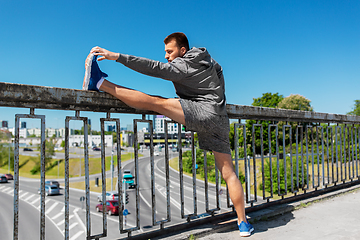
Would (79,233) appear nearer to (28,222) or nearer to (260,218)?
(28,222)

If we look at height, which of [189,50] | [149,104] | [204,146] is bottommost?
[204,146]

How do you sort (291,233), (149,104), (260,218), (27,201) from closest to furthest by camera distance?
(149,104)
(291,233)
(260,218)
(27,201)

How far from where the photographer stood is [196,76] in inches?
76.4

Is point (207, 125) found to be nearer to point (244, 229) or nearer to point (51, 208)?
point (244, 229)

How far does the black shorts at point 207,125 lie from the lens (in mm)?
1936

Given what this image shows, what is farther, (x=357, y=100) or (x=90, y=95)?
(x=357, y=100)

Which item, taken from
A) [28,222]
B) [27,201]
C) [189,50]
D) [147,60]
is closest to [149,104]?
[147,60]

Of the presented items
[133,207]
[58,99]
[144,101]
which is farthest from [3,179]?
[144,101]

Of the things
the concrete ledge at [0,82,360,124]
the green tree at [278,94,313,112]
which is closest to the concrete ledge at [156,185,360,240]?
the concrete ledge at [0,82,360,124]

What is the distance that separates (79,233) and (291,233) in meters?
31.9

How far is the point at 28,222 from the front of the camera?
36.8 meters

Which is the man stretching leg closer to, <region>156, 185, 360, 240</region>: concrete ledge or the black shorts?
the black shorts

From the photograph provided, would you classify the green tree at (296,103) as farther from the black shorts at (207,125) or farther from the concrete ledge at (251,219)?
the black shorts at (207,125)

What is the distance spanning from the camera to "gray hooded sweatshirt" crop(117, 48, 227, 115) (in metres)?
1.83
